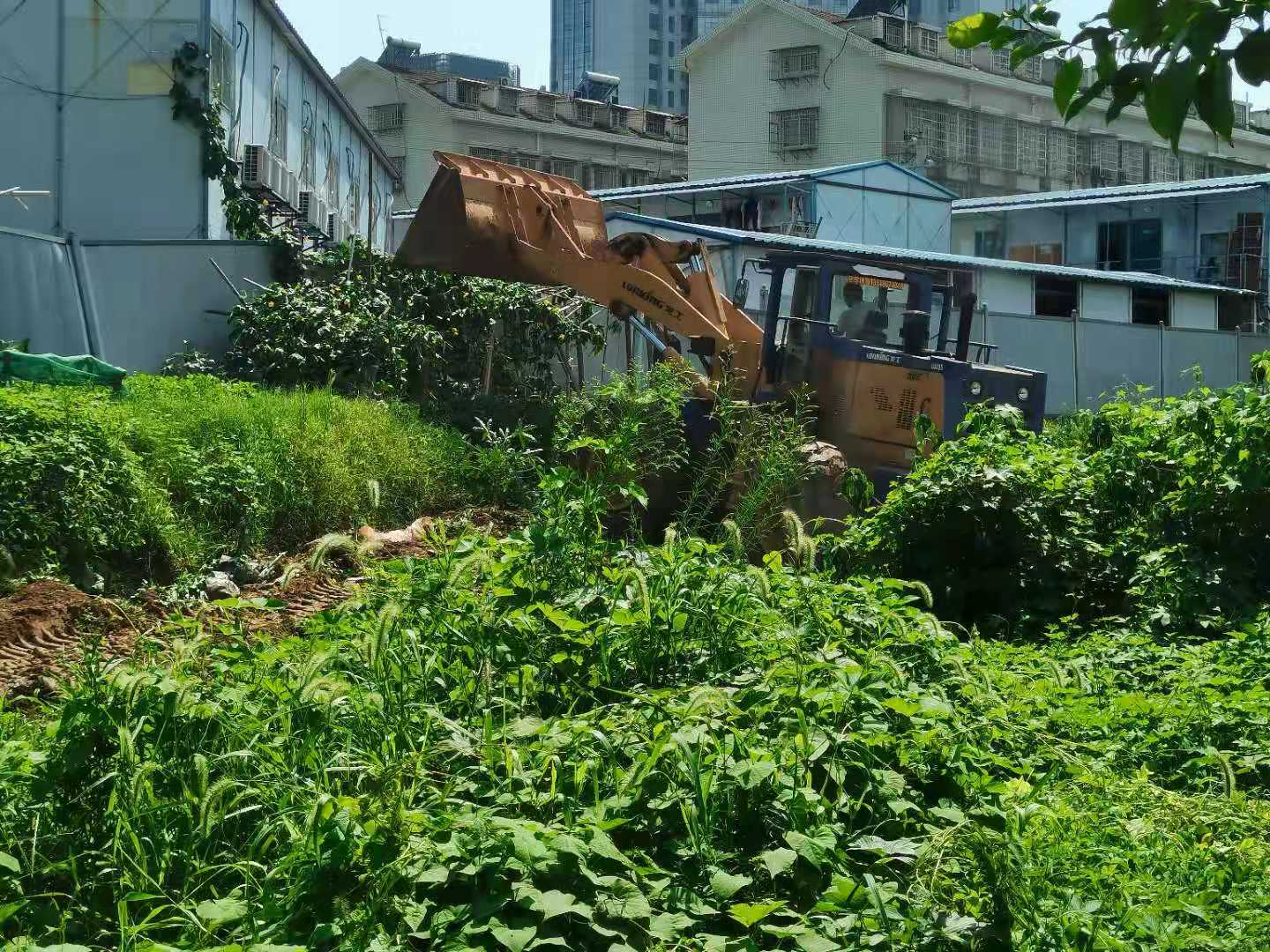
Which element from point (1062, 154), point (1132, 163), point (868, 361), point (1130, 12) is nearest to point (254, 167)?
point (868, 361)

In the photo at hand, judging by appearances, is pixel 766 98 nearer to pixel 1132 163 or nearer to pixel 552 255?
pixel 1132 163

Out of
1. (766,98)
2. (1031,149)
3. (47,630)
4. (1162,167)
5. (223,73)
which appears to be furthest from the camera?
(1162,167)

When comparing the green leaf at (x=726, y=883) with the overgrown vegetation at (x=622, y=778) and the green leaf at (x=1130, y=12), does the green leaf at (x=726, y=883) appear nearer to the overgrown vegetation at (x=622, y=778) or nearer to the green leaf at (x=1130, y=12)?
the overgrown vegetation at (x=622, y=778)

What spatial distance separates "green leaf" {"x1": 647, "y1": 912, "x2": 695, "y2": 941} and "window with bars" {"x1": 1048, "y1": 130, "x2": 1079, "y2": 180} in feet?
174

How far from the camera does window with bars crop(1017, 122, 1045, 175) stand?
5197 centimetres

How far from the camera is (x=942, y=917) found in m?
3.61

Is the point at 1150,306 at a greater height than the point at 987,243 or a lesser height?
lesser

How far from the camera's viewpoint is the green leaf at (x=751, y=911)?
3.44 meters

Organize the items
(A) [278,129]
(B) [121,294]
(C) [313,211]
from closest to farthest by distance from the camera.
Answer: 1. (B) [121,294]
2. (A) [278,129]
3. (C) [313,211]

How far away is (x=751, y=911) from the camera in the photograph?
3.46 m

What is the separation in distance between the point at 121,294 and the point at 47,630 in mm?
9659

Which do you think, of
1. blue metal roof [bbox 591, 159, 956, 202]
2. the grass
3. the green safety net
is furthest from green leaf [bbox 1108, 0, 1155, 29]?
blue metal roof [bbox 591, 159, 956, 202]

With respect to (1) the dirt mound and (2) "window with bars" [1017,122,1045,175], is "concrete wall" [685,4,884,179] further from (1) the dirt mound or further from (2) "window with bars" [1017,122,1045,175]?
(1) the dirt mound

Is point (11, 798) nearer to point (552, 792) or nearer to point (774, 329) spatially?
point (552, 792)
